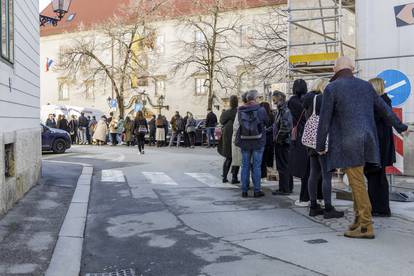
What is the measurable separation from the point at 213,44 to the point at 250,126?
3169cm

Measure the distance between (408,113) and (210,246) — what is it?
6.76 metres

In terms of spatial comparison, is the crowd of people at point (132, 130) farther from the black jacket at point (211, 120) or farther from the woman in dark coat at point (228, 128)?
the woman in dark coat at point (228, 128)

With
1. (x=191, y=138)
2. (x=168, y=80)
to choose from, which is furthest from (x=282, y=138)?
(x=168, y=80)

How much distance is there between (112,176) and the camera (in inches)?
504

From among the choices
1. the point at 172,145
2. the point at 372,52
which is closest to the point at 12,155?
the point at 372,52

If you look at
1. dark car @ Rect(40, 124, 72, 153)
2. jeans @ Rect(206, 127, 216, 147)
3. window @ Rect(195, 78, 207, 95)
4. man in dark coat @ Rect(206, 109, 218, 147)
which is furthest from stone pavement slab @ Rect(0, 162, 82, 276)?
window @ Rect(195, 78, 207, 95)

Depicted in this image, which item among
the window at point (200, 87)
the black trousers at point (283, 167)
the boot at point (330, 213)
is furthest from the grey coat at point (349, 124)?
the window at point (200, 87)

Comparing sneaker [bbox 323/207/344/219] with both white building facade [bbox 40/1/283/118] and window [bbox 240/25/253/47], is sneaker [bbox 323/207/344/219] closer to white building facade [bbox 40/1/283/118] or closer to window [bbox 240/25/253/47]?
white building facade [bbox 40/1/283/118]

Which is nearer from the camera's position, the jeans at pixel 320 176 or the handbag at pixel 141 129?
the jeans at pixel 320 176

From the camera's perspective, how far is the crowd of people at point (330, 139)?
19.8 ft

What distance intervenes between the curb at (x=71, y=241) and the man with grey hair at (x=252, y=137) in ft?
8.63

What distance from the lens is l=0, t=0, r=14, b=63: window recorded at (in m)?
7.45

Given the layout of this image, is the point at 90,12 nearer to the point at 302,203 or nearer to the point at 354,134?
the point at 302,203

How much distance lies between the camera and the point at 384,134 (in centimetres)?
728
